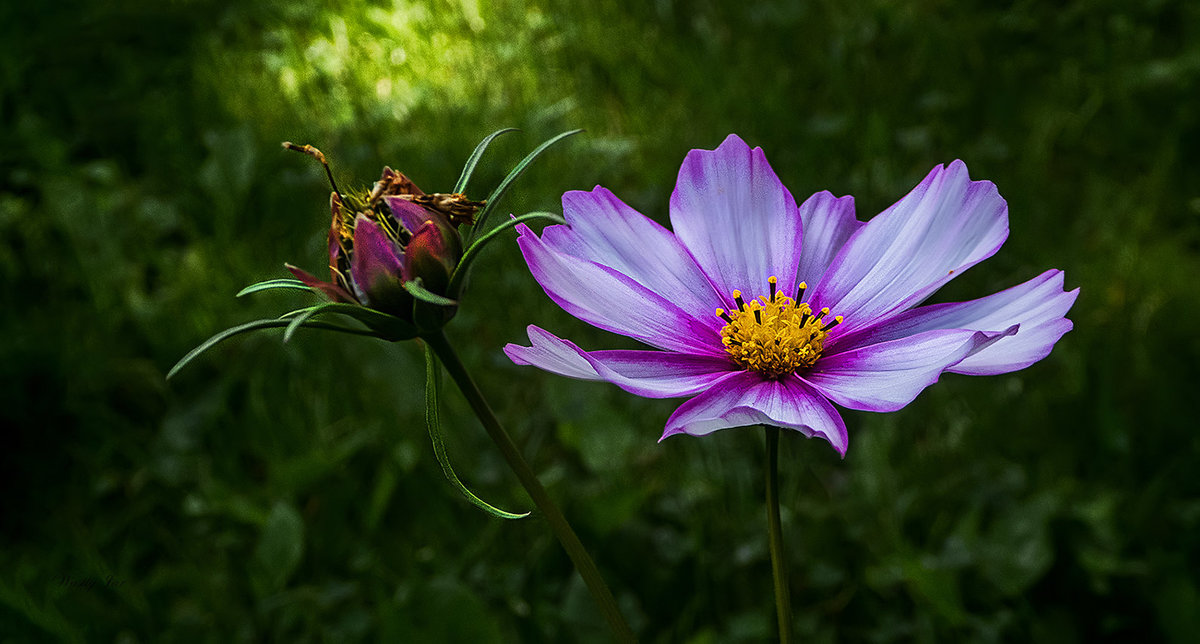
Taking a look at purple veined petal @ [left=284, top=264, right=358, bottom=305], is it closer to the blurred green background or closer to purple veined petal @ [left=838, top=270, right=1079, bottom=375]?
purple veined petal @ [left=838, top=270, right=1079, bottom=375]

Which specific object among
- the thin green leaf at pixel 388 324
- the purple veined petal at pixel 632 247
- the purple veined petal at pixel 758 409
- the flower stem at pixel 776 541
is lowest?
the flower stem at pixel 776 541

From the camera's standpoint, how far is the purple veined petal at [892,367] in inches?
18.8

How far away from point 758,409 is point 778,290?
0.53ft

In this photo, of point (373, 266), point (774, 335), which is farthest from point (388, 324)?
point (774, 335)

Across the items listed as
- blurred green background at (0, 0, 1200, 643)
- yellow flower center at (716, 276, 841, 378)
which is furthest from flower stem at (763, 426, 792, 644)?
blurred green background at (0, 0, 1200, 643)

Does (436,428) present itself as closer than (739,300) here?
Yes

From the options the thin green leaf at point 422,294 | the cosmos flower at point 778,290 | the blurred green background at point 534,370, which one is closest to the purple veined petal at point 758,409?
the cosmos flower at point 778,290

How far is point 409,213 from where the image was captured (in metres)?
0.51

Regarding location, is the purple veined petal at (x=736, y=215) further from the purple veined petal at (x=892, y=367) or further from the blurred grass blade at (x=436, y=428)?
the blurred grass blade at (x=436, y=428)

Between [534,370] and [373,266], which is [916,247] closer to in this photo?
[373,266]

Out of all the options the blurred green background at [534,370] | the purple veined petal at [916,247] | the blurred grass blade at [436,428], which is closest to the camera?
the blurred grass blade at [436,428]

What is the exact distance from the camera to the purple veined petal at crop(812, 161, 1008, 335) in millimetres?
572

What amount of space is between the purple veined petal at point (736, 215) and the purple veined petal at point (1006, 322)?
7cm

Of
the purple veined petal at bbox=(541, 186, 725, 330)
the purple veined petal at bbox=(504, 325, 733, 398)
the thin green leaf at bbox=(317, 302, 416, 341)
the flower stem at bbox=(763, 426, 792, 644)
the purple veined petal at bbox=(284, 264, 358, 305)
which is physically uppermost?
the purple veined petal at bbox=(541, 186, 725, 330)
